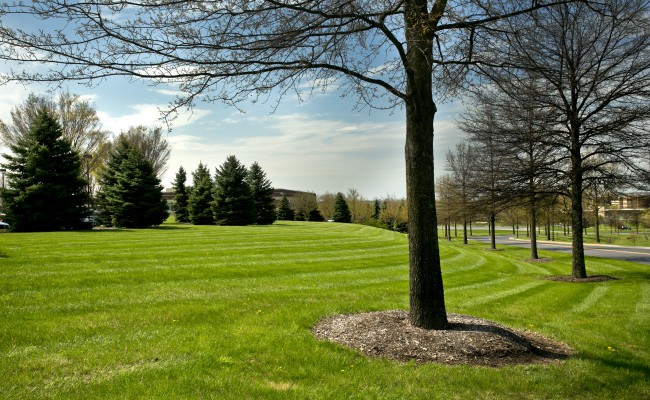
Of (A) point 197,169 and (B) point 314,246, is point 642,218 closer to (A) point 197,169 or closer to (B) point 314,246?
Answer: (B) point 314,246

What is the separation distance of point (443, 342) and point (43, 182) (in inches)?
985

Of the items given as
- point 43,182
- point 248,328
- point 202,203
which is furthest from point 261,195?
point 248,328

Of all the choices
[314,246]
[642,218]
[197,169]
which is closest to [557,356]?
[314,246]

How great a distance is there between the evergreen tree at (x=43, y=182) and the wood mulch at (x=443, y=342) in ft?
74.7

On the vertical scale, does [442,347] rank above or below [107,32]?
below

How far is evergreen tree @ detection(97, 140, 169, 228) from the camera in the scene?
28.2 m

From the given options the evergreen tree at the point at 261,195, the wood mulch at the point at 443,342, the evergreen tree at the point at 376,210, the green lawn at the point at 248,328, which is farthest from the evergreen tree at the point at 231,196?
the evergreen tree at the point at 376,210

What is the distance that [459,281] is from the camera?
41.4 ft

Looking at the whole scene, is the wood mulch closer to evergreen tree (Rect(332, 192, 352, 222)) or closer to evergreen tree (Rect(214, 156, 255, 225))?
evergreen tree (Rect(214, 156, 255, 225))

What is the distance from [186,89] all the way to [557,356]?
583cm

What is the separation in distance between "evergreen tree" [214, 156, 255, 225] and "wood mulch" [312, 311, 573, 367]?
33090mm

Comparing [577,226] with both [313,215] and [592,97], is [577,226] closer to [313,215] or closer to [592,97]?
[592,97]

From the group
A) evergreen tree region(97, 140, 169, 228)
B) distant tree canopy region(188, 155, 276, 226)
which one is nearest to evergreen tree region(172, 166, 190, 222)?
distant tree canopy region(188, 155, 276, 226)

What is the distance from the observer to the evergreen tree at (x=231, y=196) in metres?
38.1
